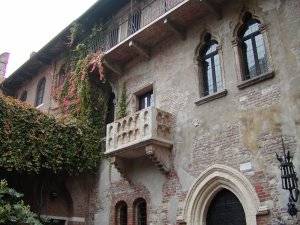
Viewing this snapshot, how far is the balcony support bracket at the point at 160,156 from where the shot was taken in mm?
10656

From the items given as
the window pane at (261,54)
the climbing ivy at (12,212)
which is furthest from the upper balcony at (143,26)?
the climbing ivy at (12,212)

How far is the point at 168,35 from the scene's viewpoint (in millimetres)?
12562

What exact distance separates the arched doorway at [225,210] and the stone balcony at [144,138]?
171cm

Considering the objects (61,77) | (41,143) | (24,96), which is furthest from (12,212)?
(24,96)

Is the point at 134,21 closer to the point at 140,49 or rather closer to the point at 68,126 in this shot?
the point at 140,49

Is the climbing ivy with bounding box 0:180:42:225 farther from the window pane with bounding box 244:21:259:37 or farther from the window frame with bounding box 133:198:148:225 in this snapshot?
the window pane with bounding box 244:21:259:37

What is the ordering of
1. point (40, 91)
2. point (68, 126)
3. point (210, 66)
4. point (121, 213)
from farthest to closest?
point (40, 91), point (68, 126), point (121, 213), point (210, 66)

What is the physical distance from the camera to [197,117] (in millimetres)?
10711

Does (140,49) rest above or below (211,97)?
above

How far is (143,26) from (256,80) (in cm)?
503

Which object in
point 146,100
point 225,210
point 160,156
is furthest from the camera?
point 146,100

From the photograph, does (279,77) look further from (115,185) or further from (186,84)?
(115,185)

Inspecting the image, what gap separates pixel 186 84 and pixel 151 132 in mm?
1927

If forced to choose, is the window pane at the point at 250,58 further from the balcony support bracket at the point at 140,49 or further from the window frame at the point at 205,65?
the balcony support bracket at the point at 140,49
